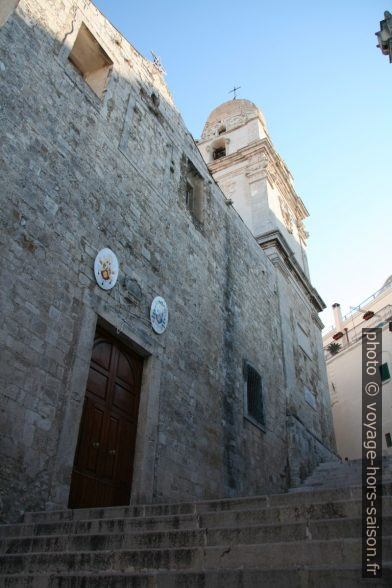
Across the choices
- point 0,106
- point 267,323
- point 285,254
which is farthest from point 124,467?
point 285,254

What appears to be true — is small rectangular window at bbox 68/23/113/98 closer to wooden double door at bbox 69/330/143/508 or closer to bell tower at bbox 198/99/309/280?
wooden double door at bbox 69/330/143/508

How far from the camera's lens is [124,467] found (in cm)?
650

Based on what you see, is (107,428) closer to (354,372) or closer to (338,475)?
(338,475)

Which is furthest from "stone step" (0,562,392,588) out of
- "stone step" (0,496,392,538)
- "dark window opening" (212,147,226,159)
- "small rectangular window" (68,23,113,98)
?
"dark window opening" (212,147,226,159)

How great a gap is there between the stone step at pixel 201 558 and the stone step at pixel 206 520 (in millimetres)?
442

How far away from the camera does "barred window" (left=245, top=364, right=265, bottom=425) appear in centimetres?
1023

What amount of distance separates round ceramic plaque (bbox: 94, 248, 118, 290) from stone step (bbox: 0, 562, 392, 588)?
417 centimetres

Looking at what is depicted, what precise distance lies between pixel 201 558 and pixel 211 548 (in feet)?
0.27

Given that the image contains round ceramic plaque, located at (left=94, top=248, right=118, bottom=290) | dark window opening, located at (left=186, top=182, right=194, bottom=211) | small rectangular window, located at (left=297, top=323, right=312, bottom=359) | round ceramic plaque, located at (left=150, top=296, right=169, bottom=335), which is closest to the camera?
round ceramic plaque, located at (left=94, top=248, right=118, bottom=290)

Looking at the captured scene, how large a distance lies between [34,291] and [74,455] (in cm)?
196

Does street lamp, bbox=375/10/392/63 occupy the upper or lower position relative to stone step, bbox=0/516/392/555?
upper

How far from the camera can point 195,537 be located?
320 cm

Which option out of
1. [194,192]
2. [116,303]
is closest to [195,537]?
[116,303]

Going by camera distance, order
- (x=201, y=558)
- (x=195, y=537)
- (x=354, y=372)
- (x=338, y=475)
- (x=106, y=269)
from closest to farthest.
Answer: (x=201, y=558) → (x=195, y=537) → (x=106, y=269) → (x=338, y=475) → (x=354, y=372)
